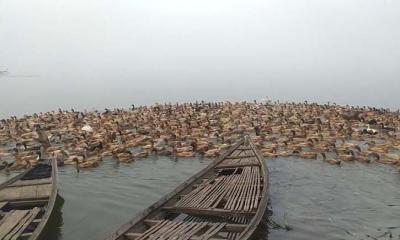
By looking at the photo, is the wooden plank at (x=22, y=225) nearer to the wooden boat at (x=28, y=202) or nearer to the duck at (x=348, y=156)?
the wooden boat at (x=28, y=202)

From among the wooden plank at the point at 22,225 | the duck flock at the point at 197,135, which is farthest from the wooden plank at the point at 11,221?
the duck flock at the point at 197,135

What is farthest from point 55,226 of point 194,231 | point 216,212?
point 194,231

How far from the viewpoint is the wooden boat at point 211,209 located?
10422 mm

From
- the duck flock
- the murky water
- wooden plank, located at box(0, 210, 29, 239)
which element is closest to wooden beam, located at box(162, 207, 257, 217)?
the murky water

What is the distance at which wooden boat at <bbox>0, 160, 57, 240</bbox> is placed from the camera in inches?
437

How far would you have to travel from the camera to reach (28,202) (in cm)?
1337

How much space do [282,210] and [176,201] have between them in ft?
13.9

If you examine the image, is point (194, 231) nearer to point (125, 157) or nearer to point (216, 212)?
point (216, 212)

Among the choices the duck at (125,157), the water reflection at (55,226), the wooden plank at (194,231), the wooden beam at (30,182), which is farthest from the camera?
the duck at (125,157)

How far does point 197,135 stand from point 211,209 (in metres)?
15.2

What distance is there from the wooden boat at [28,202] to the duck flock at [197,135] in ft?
5.81

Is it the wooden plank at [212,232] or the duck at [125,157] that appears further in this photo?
the duck at [125,157]

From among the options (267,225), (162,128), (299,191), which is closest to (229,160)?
(299,191)

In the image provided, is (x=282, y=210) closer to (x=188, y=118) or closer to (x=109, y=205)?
(x=109, y=205)
